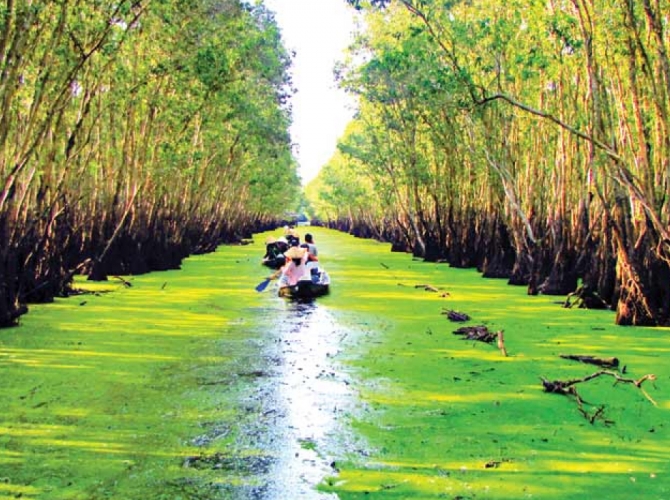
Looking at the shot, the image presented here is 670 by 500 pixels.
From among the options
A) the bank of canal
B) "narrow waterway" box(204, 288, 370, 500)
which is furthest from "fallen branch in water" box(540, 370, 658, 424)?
"narrow waterway" box(204, 288, 370, 500)

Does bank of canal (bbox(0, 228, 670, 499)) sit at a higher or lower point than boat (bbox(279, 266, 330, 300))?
lower

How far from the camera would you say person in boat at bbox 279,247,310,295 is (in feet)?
47.5

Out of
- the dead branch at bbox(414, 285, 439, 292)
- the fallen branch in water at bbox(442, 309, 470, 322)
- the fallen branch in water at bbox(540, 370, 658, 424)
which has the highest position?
the dead branch at bbox(414, 285, 439, 292)

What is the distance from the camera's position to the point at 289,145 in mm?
36594

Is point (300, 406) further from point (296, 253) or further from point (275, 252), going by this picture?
point (275, 252)

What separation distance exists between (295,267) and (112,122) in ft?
18.2

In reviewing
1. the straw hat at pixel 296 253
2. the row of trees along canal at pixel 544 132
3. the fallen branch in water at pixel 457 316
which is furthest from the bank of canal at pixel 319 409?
the straw hat at pixel 296 253

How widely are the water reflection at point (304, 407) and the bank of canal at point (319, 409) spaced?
0.06 ft

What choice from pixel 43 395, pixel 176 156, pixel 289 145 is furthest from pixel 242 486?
pixel 289 145

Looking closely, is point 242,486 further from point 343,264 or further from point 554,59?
point 343,264

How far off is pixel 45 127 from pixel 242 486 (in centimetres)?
692

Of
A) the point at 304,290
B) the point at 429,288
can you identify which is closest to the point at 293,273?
the point at 304,290

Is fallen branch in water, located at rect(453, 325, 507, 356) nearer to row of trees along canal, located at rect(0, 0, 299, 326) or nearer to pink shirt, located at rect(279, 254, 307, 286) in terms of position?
pink shirt, located at rect(279, 254, 307, 286)

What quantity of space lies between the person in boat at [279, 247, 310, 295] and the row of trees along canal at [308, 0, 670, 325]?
4030 millimetres
